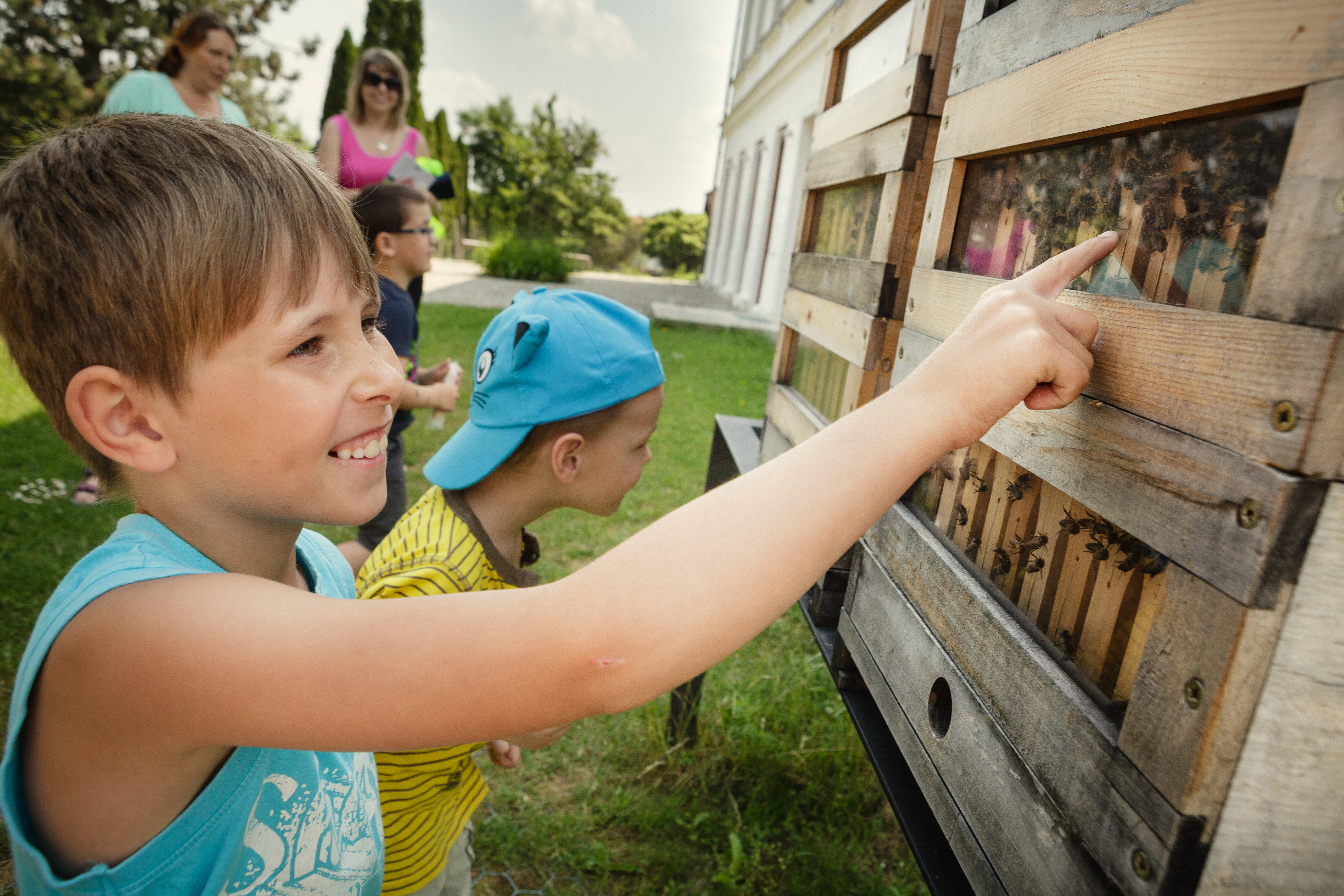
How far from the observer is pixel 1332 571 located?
A: 24.0 inches

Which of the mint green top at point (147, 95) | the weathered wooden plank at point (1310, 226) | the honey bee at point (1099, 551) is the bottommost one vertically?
the honey bee at point (1099, 551)

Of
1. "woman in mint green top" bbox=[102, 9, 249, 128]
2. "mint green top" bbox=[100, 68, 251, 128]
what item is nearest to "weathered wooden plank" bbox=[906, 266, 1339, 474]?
"mint green top" bbox=[100, 68, 251, 128]

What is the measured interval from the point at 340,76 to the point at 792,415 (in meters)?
20.4

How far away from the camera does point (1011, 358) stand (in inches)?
31.8

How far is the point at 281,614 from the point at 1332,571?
95 cm

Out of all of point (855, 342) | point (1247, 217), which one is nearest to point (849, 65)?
point (855, 342)

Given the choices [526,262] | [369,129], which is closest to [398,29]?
[526,262]

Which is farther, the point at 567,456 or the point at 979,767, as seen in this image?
the point at 567,456

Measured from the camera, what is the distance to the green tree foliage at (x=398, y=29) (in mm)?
19547

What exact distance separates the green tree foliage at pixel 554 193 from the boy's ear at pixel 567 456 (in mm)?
24441

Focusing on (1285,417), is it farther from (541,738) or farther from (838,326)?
(541,738)

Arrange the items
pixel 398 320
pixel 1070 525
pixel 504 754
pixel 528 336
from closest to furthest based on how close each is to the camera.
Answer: pixel 1070 525 < pixel 528 336 < pixel 504 754 < pixel 398 320

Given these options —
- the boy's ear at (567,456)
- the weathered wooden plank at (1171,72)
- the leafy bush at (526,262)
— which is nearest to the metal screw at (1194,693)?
the weathered wooden plank at (1171,72)

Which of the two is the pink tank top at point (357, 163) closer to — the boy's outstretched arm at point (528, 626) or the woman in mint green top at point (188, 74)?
the woman in mint green top at point (188, 74)
